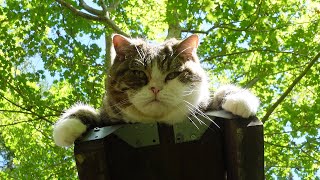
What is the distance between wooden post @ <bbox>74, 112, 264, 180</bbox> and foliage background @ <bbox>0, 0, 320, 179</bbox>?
4.06 m

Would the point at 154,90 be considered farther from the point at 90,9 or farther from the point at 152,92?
the point at 90,9

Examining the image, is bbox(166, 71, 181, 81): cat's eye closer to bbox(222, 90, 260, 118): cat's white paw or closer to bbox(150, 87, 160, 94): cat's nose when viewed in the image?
bbox(150, 87, 160, 94): cat's nose

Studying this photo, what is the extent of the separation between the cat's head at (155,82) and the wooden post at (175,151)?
358mm

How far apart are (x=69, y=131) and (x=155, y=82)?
2.04ft

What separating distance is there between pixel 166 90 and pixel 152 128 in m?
0.60

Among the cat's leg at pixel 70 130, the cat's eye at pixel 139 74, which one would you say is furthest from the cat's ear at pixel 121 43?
the cat's leg at pixel 70 130

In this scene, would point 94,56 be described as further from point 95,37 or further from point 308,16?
point 308,16

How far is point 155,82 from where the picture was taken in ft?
7.75

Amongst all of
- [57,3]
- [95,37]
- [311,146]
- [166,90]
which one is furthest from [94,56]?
[166,90]

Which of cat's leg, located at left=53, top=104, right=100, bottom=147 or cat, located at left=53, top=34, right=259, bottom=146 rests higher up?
cat, located at left=53, top=34, right=259, bottom=146

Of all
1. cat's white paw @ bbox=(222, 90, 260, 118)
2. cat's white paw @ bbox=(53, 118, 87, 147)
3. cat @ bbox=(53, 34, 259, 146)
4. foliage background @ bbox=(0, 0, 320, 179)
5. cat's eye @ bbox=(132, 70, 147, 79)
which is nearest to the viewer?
cat's white paw @ bbox=(222, 90, 260, 118)

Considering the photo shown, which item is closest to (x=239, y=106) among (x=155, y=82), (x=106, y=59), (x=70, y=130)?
(x=155, y=82)

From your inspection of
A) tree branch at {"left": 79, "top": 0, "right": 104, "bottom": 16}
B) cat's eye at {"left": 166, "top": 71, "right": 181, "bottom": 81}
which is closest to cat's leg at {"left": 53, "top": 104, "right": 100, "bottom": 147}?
cat's eye at {"left": 166, "top": 71, "right": 181, "bottom": 81}

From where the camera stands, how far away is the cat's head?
7.51ft
